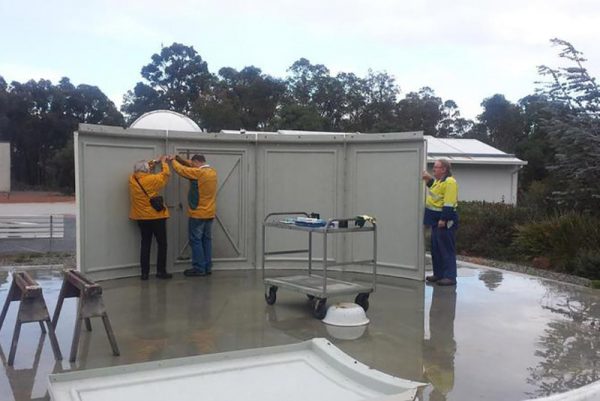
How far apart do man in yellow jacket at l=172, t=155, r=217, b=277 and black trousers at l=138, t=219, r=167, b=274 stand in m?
0.40

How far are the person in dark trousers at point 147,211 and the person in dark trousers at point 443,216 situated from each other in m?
3.66

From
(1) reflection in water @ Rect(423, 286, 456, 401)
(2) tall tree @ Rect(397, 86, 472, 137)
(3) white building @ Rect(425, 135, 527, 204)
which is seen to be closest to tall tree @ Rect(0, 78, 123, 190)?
(2) tall tree @ Rect(397, 86, 472, 137)

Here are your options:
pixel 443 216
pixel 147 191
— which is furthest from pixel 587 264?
pixel 147 191

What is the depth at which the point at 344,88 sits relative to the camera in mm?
51969

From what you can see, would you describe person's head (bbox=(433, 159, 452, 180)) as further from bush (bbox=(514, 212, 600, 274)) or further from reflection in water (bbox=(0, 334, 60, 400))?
reflection in water (bbox=(0, 334, 60, 400))

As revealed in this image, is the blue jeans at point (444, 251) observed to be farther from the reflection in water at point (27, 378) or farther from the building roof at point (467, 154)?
the building roof at point (467, 154)

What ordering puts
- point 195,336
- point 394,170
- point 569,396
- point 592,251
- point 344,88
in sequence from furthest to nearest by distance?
point 344,88 → point 592,251 → point 394,170 → point 195,336 → point 569,396

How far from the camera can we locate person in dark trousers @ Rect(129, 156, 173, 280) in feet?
26.9

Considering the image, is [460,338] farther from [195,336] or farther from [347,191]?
[347,191]

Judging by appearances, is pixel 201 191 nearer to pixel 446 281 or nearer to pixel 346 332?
pixel 346 332

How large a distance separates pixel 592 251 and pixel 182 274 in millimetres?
6624

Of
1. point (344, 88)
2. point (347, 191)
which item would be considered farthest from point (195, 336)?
point (344, 88)

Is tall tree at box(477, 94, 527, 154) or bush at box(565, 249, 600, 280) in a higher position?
tall tree at box(477, 94, 527, 154)

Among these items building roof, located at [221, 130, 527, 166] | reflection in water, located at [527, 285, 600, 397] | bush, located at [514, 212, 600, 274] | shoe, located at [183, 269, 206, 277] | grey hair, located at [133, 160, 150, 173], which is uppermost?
building roof, located at [221, 130, 527, 166]
